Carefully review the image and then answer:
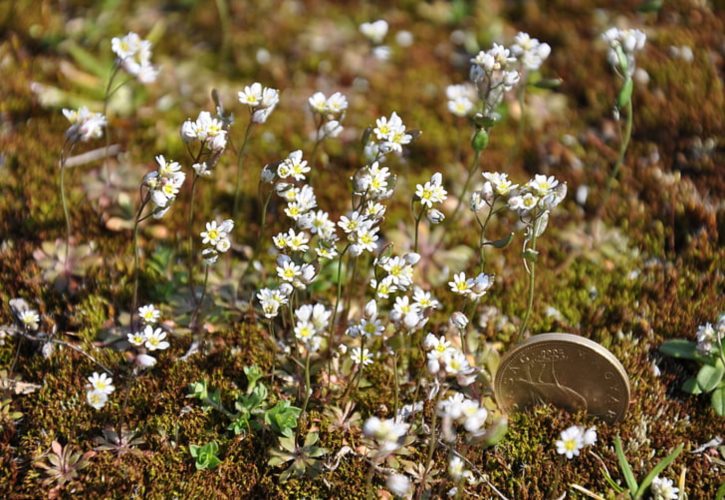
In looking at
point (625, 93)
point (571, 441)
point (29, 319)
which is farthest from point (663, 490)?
point (29, 319)

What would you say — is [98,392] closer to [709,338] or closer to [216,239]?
[216,239]

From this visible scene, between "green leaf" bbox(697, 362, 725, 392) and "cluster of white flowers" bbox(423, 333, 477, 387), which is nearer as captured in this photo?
"cluster of white flowers" bbox(423, 333, 477, 387)

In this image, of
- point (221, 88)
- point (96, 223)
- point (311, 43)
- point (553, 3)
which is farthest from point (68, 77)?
point (553, 3)

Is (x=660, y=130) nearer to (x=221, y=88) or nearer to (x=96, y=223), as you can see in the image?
(x=221, y=88)

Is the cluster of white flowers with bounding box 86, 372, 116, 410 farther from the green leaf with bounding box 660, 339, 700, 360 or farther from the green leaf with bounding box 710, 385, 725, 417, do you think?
the green leaf with bounding box 710, 385, 725, 417

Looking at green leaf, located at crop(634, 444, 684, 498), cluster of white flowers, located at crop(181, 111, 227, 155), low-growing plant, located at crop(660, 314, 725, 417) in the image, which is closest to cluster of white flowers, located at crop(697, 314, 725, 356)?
low-growing plant, located at crop(660, 314, 725, 417)

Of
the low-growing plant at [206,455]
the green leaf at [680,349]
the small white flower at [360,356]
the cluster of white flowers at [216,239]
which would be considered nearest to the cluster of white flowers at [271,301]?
the cluster of white flowers at [216,239]
